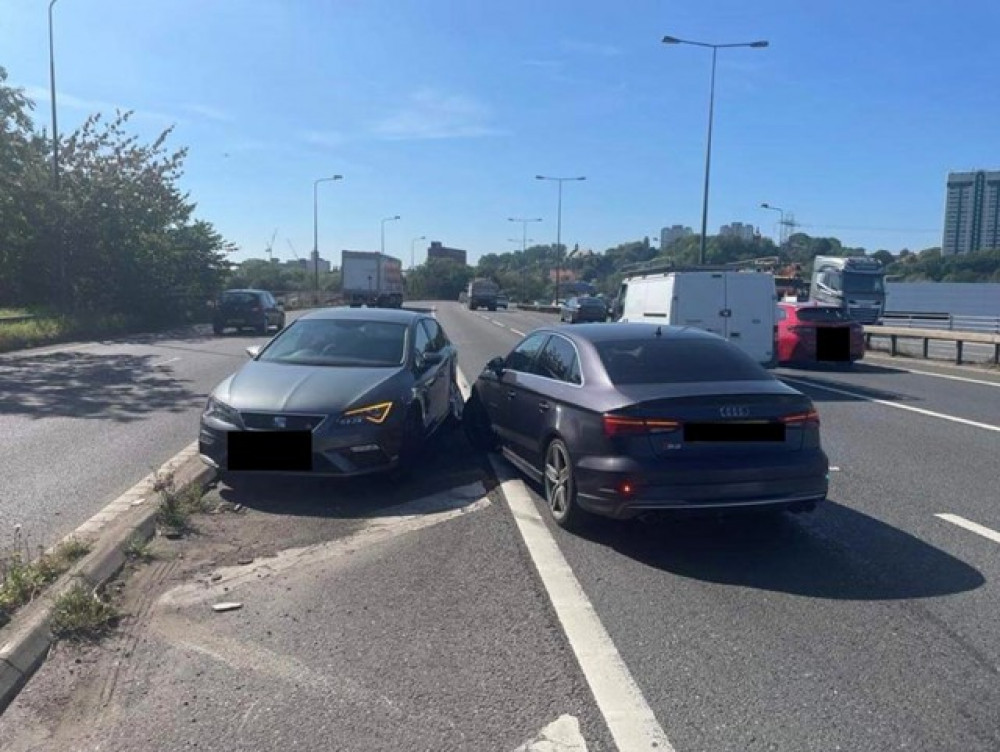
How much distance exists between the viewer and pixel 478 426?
927cm

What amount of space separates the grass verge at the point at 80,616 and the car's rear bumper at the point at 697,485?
2904 mm

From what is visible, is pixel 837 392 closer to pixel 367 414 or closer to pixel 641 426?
pixel 367 414

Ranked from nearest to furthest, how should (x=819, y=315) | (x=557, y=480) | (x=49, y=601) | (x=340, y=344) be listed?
1. (x=49, y=601)
2. (x=557, y=480)
3. (x=340, y=344)
4. (x=819, y=315)

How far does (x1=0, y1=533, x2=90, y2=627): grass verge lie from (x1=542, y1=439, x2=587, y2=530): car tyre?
9.99 feet

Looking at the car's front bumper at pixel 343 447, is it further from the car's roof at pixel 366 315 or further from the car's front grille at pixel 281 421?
the car's roof at pixel 366 315

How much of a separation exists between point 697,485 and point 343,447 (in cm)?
280

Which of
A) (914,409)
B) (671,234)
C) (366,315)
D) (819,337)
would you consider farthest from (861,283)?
(671,234)

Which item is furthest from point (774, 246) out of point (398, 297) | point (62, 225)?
point (62, 225)

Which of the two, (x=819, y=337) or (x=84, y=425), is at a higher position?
(x=819, y=337)

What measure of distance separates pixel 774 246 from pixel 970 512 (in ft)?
280

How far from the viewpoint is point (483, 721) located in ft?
12.0

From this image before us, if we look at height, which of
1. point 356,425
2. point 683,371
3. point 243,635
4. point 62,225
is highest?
point 62,225

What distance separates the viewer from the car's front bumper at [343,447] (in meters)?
7.08

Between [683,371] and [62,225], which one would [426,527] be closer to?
[683,371]
